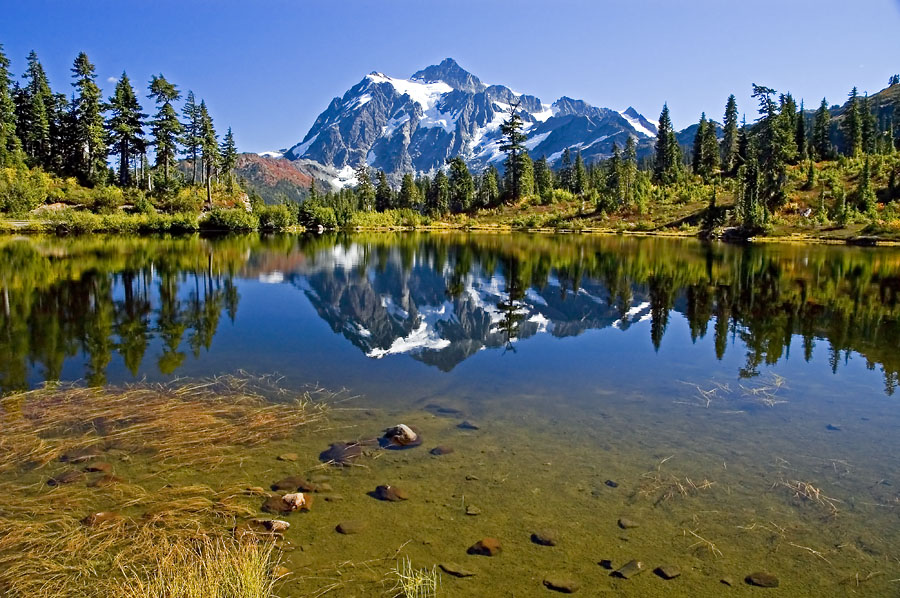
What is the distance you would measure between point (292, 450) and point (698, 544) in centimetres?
640

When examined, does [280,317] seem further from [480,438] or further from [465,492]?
[465,492]

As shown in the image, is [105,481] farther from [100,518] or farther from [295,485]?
[295,485]

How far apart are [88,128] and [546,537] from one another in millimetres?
96388

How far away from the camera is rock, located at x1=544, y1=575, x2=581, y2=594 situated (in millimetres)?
6398

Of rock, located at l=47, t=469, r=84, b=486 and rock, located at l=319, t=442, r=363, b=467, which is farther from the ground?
rock, located at l=47, t=469, r=84, b=486

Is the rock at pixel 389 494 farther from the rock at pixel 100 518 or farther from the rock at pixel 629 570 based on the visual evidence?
the rock at pixel 100 518

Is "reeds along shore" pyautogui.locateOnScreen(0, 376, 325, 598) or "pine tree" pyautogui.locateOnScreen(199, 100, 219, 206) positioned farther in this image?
"pine tree" pyautogui.locateOnScreen(199, 100, 219, 206)

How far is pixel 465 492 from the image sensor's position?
8.52 m

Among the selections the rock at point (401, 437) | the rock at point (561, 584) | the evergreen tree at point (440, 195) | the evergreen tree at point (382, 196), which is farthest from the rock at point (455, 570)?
the evergreen tree at point (382, 196)

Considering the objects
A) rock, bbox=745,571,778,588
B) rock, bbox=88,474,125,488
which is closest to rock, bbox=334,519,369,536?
rock, bbox=88,474,125,488

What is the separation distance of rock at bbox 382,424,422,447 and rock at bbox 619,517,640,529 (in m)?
3.76

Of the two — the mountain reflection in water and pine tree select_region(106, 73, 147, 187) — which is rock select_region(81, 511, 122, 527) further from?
pine tree select_region(106, 73, 147, 187)

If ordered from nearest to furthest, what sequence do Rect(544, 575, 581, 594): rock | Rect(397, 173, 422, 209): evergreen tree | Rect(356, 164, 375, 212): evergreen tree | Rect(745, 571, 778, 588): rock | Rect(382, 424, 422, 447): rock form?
Rect(544, 575, 581, 594): rock
Rect(745, 571, 778, 588): rock
Rect(382, 424, 422, 447): rock
Rect(397, 173, 422, 209): evergreen tree
Rect(356, 164, 375, 212): evergreen tree

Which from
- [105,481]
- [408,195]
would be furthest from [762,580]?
[408,195]
